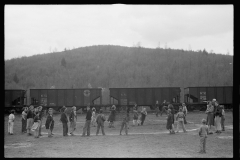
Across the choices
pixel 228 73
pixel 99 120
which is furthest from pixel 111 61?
pixel 99 120

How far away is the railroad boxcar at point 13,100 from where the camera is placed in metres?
29.0

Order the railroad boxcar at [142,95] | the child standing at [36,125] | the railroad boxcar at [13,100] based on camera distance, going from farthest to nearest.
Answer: the railroad boxcar at [142,95] < the railroad boxcar at [13,100] < the child standing at [36,125]

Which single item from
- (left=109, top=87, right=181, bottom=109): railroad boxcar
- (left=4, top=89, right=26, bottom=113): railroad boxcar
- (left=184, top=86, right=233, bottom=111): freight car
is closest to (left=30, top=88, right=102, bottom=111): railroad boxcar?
(left=4, top=89, right=26, bottom=113): railroad boxcar

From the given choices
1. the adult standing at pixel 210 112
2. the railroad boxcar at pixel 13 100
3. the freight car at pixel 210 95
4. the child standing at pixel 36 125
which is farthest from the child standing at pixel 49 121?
the freight car at pixel 210 95

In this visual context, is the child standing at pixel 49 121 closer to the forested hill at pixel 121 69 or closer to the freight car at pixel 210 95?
the freight car at pixel 210 95

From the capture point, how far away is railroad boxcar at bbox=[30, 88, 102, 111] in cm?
2950

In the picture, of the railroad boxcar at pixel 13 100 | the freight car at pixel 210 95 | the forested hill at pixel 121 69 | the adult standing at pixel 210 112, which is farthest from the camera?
the forested hill at pixel 121 69

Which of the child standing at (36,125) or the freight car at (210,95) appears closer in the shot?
the child standing at (36,125)

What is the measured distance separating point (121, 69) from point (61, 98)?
3840 cm

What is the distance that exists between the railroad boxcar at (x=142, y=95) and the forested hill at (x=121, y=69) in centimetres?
2693

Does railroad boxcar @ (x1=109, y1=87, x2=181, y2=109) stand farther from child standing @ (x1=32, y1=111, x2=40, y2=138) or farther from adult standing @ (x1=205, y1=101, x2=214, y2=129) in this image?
child standing @ (x1=32, y1=111, x2=40, y2=138)

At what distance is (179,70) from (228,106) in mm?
33739

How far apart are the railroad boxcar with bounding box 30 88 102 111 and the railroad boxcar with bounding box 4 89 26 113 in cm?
190

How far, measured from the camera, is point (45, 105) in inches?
1159
